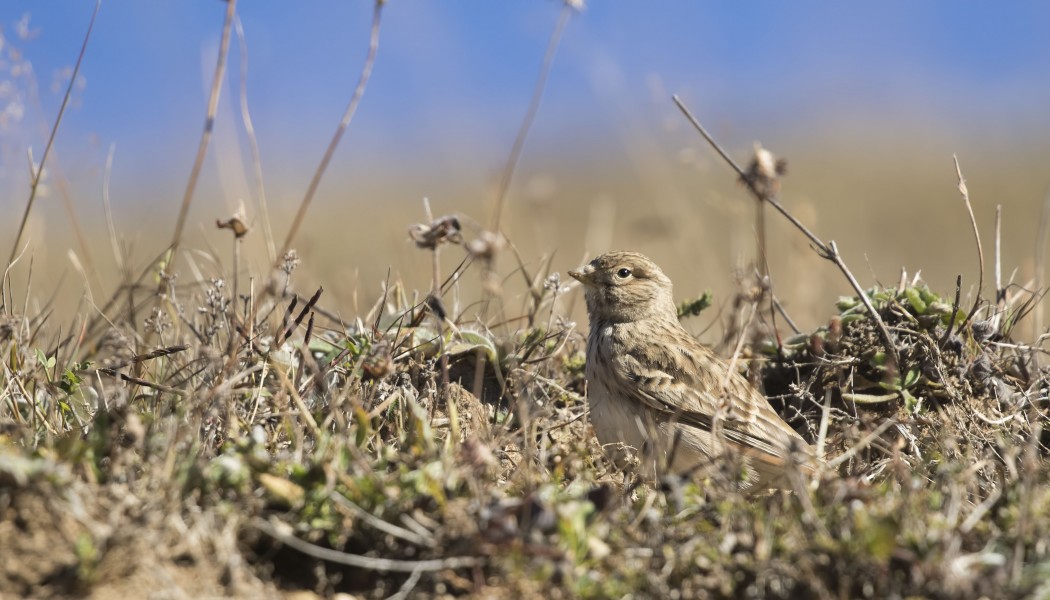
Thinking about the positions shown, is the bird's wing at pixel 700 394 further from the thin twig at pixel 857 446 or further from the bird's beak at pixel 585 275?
the thin twig at pixel 857 446

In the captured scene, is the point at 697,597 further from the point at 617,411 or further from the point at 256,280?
the point at 256,280

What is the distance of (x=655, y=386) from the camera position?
4832 mm

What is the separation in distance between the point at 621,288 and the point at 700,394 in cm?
81

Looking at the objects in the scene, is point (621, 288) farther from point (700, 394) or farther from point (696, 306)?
point (700, 394)

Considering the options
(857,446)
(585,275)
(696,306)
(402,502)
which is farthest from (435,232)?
(696,306)

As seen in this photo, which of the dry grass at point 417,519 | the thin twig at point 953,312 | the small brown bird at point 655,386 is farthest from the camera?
the small brown bird at point 655,386

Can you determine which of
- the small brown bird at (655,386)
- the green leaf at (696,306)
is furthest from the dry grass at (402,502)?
the green leaf at (696,306)

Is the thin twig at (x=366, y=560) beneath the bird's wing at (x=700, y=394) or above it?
beneath

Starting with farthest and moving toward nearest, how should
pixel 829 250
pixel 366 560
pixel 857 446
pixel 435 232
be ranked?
pixel 829 250 → pixel 435 232 → pixel 857 446 → pixel 366 560

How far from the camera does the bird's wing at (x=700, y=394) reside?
4559 mm

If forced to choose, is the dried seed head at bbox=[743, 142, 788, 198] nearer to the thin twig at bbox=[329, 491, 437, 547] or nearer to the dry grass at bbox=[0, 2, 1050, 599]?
the dry grass at bbox=[0, 2, 1050, 599]

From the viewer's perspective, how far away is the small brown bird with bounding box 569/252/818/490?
4.48 meters

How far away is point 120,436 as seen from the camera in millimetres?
3305

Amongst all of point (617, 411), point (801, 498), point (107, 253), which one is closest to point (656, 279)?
point (617, 411)
